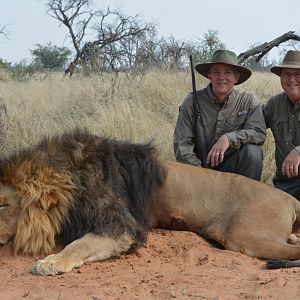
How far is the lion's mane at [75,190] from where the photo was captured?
3.74 m

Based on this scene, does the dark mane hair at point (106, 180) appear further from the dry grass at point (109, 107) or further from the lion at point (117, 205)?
the dry grass at point (109, 107)

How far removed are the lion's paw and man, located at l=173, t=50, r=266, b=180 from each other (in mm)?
1995

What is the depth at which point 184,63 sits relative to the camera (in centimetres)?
1303

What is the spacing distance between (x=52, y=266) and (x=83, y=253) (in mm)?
243

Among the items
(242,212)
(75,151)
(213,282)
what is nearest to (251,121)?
(242,212)

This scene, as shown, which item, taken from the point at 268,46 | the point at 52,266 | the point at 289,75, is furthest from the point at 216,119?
the point at 268,46

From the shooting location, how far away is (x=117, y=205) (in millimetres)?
3850

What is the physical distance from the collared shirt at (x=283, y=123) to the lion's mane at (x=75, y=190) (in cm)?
188

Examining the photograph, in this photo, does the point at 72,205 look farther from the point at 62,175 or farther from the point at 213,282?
the point at 213,282

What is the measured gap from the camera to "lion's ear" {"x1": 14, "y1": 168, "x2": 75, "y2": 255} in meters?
3.72

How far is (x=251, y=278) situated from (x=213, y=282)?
0.84ft

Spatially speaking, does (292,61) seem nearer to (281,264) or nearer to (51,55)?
(281,264)

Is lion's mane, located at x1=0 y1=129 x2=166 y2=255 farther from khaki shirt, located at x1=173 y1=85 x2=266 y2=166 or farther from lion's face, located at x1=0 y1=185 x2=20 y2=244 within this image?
khaki shirt, located at x1=173 y1=85 x2=266 y2=166

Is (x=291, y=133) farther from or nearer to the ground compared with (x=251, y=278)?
farther from the ground
